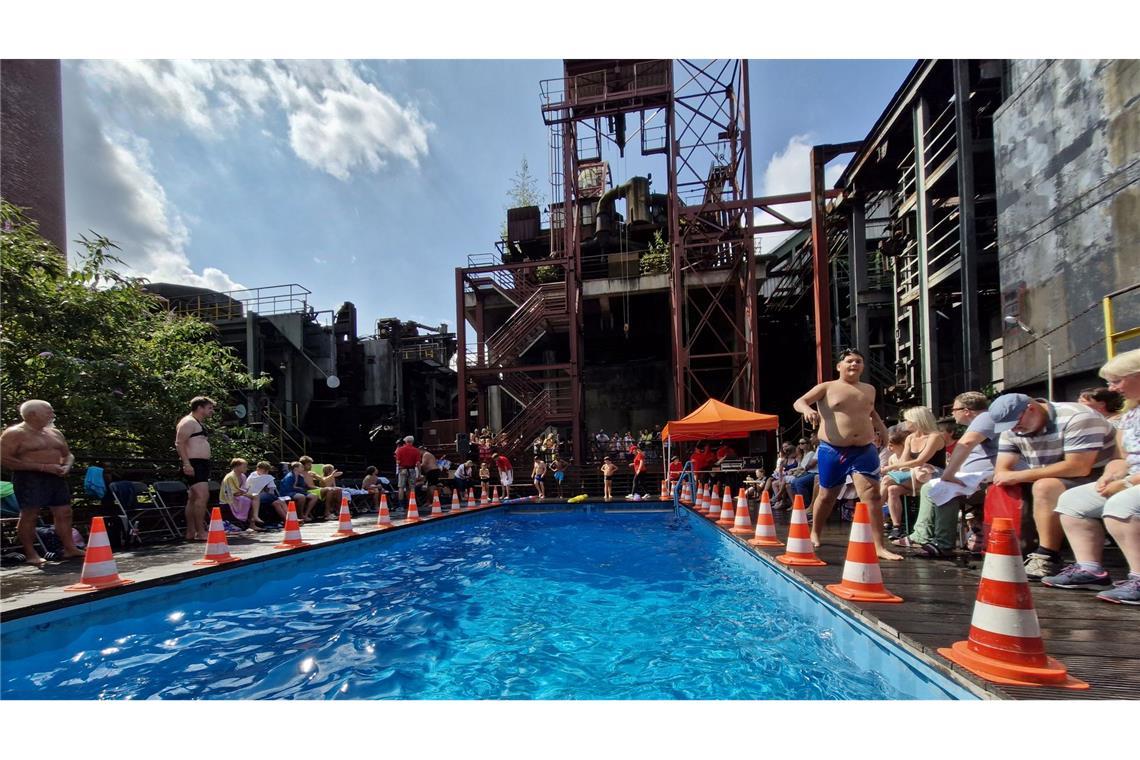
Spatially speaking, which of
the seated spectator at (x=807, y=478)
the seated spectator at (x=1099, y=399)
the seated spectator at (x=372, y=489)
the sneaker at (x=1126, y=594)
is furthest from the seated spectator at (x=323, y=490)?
the seated spectator at (x=1099, y=399)

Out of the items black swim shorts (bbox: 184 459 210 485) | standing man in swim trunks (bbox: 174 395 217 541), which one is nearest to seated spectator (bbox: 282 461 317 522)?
standing man in swim trunks (bbox: 174 395 217 541)

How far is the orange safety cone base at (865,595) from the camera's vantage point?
323 cm

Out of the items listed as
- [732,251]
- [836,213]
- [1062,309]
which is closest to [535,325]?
[732,251]

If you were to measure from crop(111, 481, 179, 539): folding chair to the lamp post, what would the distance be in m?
13.2

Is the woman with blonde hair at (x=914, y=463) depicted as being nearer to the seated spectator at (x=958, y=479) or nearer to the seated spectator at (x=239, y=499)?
the seated spectator at (x=958, y=479)

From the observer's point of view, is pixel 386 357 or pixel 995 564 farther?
pixel 386 357

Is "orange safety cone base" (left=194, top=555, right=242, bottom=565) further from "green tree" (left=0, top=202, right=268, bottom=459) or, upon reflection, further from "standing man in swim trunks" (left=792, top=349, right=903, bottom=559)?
"standing man in swim trunks" (left=792, top=349, right=903, bottom=559)

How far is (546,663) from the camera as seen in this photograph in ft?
9.84

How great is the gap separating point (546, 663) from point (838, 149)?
657 inches

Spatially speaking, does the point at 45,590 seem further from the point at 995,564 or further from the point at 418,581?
the point at 995,564

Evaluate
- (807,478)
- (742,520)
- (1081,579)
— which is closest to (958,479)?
(1081,579)

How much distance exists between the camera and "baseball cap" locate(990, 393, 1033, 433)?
355 cm

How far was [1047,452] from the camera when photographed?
3539mm

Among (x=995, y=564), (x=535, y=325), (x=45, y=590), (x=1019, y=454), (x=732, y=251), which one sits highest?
(x=732, y=251)
